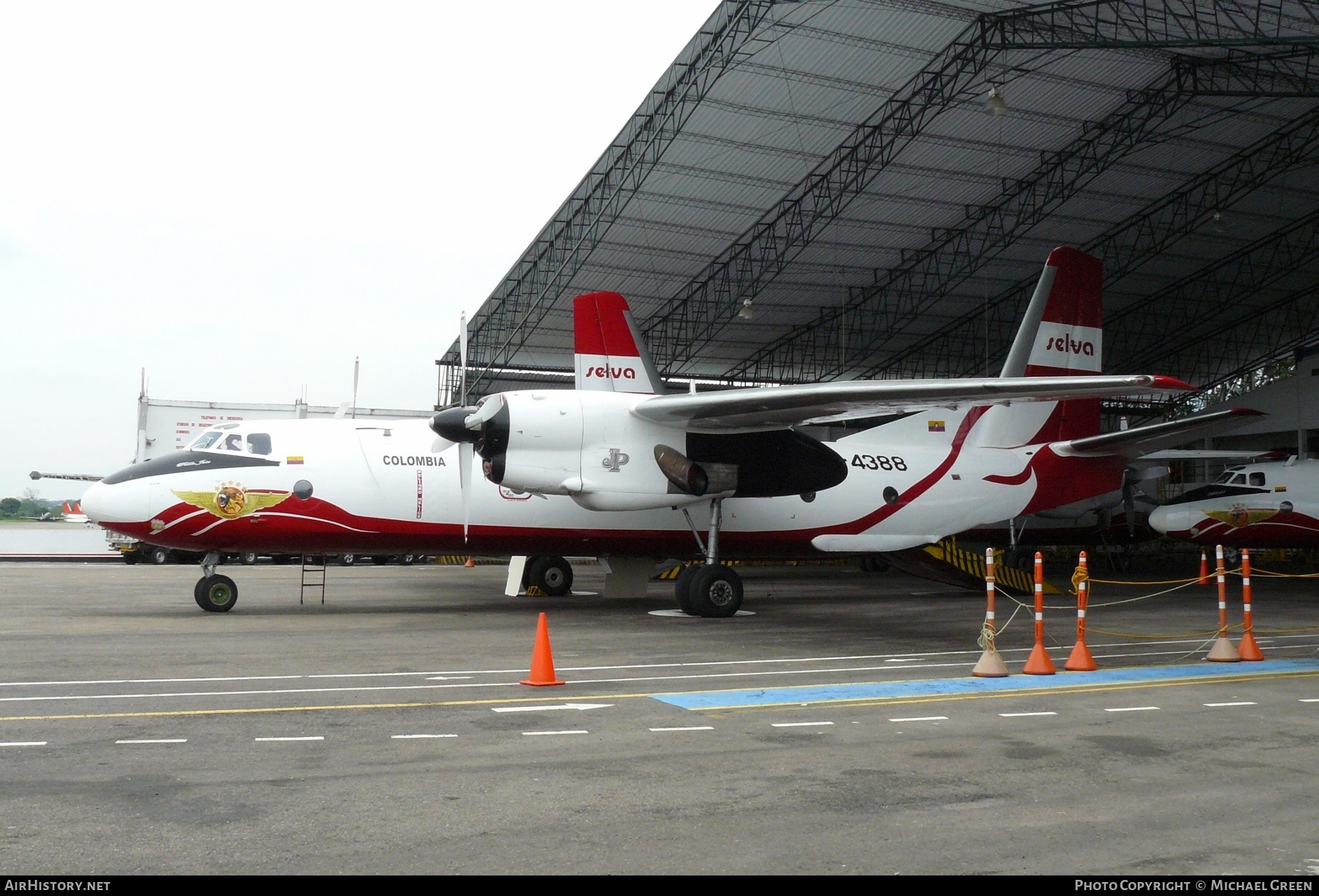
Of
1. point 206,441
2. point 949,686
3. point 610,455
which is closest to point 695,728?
point 949,686

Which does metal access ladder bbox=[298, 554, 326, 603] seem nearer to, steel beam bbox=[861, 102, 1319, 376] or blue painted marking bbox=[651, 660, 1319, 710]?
blue painted marking bbox=[651, 660, 1319, 710]

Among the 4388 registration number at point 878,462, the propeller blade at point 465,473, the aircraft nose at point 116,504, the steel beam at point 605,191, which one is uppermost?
the steel beam at point 605,191

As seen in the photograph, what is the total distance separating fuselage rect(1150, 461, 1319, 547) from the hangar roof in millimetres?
8598

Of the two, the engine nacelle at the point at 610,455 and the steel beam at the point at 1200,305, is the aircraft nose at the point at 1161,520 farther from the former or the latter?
the engine nacelle at the point at 610,455

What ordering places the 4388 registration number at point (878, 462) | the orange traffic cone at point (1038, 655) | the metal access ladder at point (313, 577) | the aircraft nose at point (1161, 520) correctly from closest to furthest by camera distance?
the orange traffic cone at point (1038, 655) → the metal access ladder at point (313, 577) → the 4388 registration number at point (878, 462) → the aircraft nose at point (1161, 520)

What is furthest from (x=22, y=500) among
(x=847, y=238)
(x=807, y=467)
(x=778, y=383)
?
(x=807, y=467)

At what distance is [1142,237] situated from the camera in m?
36.3

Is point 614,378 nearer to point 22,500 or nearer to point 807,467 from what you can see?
point 807,467

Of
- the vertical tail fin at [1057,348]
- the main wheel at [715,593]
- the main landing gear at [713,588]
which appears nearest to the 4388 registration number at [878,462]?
the vertical tail fin at [1057,348]

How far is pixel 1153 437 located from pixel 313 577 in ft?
65.5

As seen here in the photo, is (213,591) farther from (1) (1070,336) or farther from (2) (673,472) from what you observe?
(1) (1070,336)

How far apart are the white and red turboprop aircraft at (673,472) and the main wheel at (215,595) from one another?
35 mm

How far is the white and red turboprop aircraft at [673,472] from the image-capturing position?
49.8 ft

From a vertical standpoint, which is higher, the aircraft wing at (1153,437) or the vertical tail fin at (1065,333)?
the vertical tail fin at (1065,333)
